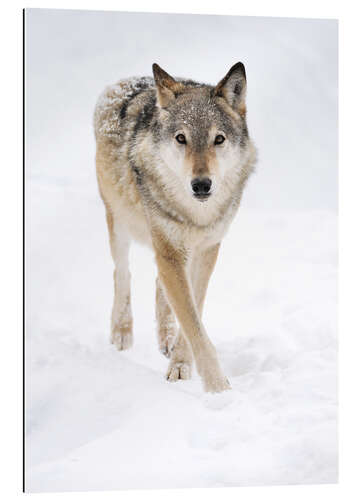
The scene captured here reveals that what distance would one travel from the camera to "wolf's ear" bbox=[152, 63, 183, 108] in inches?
157

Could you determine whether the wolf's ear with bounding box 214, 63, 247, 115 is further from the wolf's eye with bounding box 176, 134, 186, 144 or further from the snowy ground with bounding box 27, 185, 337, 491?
the snowy ground with bounding box 27, 185, 337, 491

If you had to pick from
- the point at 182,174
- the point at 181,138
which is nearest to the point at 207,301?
the point at 182,174

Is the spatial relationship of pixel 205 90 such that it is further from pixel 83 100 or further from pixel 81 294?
pixel 81 294

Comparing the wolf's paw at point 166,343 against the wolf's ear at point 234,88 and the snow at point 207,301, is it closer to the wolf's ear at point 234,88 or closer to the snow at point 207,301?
the snow at point 207,301

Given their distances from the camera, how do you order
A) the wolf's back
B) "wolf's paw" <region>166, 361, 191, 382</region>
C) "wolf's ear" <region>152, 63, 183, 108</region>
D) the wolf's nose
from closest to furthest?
the wolf's nose, "wolf's ear" <region>152, 63, 183, 108</region>, "wolf's paw" <region>166, 361, 191, 382</region>, the wolf's back

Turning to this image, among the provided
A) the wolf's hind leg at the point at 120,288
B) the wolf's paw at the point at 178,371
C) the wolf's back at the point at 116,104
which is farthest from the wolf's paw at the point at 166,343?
the wolf's back at the point at 116,104

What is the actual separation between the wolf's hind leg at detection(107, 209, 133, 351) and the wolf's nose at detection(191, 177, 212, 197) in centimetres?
117

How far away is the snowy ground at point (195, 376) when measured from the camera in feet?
12.1

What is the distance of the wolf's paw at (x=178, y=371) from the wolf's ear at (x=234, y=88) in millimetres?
1442

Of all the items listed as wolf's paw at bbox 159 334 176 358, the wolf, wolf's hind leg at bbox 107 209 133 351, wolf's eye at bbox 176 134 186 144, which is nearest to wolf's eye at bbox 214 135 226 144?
the wolf

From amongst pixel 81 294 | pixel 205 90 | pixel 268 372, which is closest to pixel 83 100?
pixel 205 90

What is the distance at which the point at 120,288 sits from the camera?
479 cm

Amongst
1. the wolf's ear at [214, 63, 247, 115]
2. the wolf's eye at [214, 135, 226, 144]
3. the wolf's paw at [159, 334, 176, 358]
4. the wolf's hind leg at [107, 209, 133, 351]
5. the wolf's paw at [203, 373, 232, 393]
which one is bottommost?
the wolf's paw at [203, 373, 232, 393]

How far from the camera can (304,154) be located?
459cm
